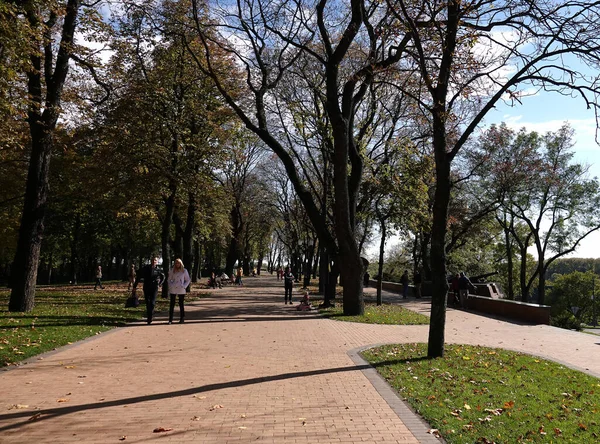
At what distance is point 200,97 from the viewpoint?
72.5 feet

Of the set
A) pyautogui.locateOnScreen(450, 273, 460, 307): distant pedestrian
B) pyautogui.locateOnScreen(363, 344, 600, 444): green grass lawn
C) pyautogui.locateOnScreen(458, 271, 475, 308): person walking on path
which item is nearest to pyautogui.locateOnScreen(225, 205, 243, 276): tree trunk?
pyautogui.locateOnScreen(450, 273, 460, 307): distant pedestrian

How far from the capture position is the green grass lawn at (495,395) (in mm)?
4965

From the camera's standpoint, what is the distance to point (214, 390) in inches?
256

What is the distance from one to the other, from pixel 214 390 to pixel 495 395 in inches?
143

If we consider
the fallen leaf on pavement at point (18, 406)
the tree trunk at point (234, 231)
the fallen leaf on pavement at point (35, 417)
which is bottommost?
the fallen leaf on pavement at point (18, 406)

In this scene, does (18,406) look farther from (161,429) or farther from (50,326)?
(50,326)

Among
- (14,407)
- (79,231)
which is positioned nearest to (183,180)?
(14,407)

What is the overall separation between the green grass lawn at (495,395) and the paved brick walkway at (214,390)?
0.36 meters

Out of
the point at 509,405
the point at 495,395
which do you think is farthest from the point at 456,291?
the point at 509,405

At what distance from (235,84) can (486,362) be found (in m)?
16.6

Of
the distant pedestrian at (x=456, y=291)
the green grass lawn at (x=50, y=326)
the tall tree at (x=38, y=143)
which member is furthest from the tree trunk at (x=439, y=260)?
the distant pedestrian at (x=456, y=291)

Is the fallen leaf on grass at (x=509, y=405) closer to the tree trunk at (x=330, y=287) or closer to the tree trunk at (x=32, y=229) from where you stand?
the tree trunk at (x=32, y=229)

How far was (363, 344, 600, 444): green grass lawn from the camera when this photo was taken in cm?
496

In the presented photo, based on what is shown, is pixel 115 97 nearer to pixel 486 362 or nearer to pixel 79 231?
pixel 486 362
